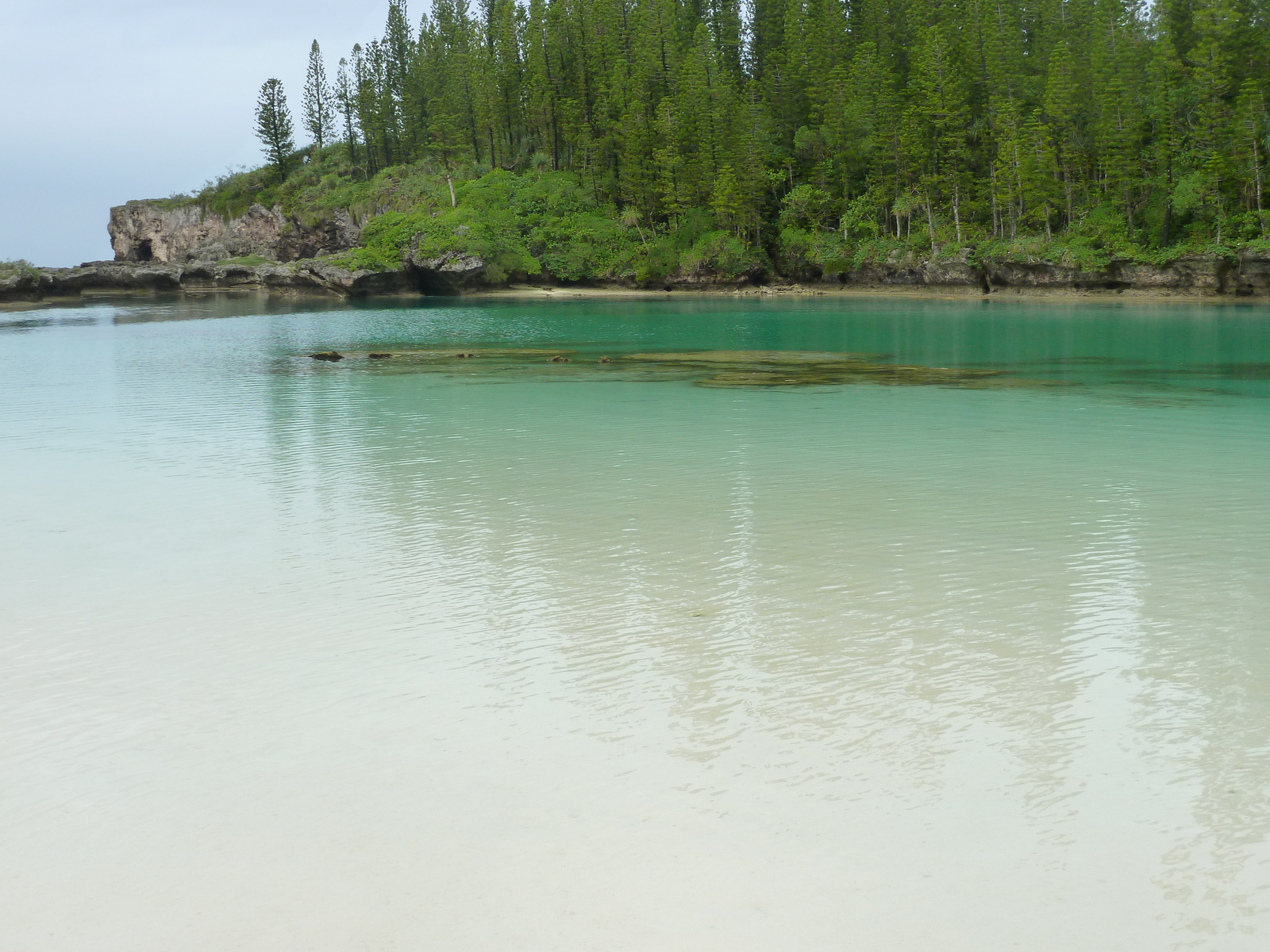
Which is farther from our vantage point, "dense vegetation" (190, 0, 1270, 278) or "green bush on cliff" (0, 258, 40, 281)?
"green bush on cliff" (0, 258, 40, 281)

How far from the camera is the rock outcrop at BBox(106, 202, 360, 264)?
300 feet

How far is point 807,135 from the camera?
69.7m

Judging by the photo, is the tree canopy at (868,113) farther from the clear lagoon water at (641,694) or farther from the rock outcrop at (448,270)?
the clear lagoon water at (641,694)

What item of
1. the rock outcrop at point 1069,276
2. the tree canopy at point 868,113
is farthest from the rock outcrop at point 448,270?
the rock outcrop at point 1069,276

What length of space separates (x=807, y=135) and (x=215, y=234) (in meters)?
61.2

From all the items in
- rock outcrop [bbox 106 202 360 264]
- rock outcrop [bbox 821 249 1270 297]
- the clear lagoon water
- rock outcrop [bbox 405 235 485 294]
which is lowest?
the clear lagoon water

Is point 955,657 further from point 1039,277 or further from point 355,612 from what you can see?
point 1039,277

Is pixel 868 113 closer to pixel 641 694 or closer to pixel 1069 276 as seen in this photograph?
pixel 1069 276

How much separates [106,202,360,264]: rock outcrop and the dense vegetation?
2511 millimetres

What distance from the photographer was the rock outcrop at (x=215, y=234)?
3605 inches

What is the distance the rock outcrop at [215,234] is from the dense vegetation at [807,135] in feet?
8.24

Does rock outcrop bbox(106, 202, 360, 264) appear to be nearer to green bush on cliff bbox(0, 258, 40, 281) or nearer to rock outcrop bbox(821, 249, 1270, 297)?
green bush on cliff bbox(0, 258, 40, 281)

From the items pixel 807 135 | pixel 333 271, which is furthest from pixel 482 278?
pixel 807 135

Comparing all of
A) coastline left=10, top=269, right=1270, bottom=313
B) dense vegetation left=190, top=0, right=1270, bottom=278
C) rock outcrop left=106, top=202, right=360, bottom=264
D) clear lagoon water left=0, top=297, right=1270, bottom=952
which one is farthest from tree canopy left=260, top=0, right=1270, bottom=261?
clear lagoon water left=0, top=297, right=1270, bottom=952
